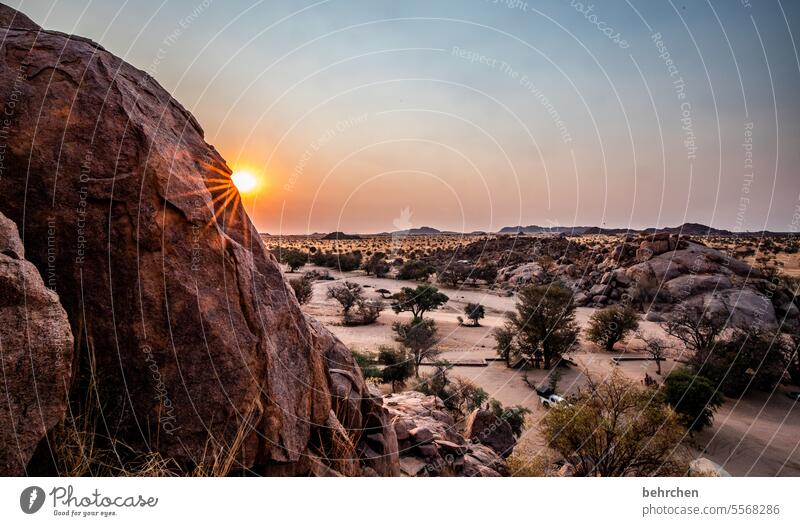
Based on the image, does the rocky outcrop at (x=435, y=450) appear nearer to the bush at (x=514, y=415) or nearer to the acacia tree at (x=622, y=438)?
the acacia tree at (x=622, y=438)

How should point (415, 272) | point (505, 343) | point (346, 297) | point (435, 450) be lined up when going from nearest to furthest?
point (435, 450)
point (505, 343)
point (346, 297)
point (415, 272)

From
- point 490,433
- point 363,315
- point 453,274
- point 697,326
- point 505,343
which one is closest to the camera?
point 490,433

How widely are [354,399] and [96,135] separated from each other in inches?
213

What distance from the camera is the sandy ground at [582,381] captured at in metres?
16.4

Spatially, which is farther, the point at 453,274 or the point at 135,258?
the point at 453,274

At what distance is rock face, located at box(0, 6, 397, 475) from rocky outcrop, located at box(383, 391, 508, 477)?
474cm

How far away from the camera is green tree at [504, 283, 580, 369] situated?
29438 mm

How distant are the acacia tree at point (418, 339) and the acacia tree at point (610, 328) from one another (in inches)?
519

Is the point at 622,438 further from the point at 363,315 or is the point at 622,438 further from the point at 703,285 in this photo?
the point at 703,285

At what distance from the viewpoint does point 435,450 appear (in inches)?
377

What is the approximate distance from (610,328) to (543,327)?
594cm

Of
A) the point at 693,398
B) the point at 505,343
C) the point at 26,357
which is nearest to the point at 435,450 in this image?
the point at 26,357

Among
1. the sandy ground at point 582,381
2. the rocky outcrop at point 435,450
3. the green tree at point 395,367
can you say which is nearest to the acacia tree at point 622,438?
the rocky outcrop at point 435,450
